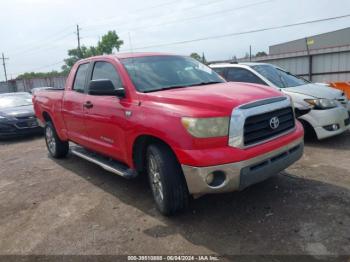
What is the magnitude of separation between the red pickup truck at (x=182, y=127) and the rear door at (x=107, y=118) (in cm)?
1

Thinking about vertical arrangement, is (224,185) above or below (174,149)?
below

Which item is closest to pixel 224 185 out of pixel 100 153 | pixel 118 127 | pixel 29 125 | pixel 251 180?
pixel 251 180

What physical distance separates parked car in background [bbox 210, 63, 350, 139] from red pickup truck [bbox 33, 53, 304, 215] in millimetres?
2296

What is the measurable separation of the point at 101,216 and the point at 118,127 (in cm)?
112

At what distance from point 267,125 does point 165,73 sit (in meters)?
1.63

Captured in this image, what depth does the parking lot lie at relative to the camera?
326cm

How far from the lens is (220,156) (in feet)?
10.7

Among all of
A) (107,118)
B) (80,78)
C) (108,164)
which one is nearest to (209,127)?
(107,118)

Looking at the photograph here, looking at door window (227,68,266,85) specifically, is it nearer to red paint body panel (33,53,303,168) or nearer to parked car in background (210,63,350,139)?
parked car in background (210,63,350,139)

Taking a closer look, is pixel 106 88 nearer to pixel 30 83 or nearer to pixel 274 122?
pixel 274 122

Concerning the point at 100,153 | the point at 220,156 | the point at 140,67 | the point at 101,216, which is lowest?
the point at 101,216

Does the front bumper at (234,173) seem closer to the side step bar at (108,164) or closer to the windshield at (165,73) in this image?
the side step bar at (108,164)

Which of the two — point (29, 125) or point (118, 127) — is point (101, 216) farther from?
point (29, 125)

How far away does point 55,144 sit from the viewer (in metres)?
6.83
